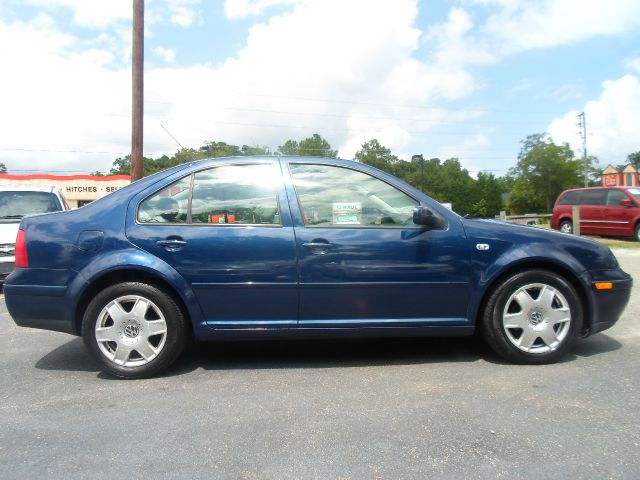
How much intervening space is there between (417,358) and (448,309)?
1.81 ft

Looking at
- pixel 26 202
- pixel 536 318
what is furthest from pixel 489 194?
pixel 536 318

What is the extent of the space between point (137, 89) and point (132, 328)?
889 cm

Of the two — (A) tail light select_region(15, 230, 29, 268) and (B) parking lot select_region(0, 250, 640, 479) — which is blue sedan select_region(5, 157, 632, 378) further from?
(B) parking lot select_region(0, 250, 640, 479)

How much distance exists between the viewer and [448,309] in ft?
11.7

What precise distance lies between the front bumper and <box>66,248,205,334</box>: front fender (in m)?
2.96

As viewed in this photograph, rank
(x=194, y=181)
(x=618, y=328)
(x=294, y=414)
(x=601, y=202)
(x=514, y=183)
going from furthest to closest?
1. (x=514, y=183)
2. (x=601, y=202)
3. (x=618, y=328)
4. (x=194, y=181)
5. (x=294, y=414)

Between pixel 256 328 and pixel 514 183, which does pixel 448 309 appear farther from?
pixel 514 183

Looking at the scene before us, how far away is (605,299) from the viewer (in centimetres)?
365

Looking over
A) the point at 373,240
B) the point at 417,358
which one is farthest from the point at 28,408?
the point at 417,358

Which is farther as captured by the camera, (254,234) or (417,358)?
(417,358)

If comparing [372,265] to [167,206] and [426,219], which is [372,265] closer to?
[426,219]

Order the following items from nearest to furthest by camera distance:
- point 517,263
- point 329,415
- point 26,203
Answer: point 329,415
point 517,263
point 26,203

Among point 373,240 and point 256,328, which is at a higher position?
point 373,240

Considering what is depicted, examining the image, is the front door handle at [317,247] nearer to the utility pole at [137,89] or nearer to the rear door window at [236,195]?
the rear door window at [236,195]
